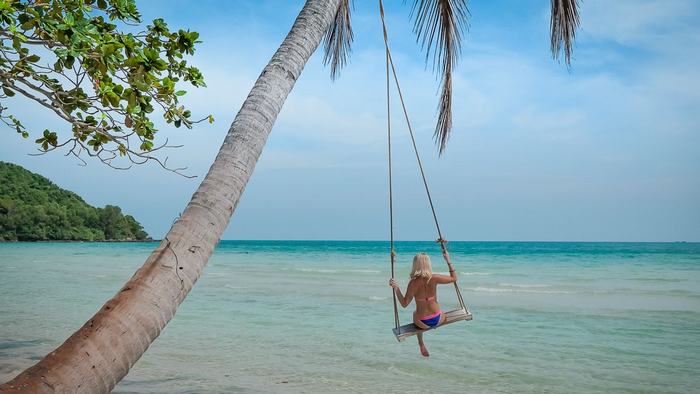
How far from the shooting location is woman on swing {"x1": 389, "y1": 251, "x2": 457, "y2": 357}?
452cm

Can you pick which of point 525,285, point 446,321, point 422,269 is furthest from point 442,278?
point 525,285

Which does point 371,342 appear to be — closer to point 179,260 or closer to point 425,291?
point 425,291

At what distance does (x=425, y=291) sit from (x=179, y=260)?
9.27 ft

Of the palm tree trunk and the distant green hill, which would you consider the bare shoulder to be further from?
the distant green hill

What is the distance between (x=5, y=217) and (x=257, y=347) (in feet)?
195

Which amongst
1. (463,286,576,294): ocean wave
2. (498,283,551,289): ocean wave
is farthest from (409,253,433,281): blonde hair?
(498,283,551,289): ocean wave

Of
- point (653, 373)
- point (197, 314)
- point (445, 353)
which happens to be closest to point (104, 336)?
point (445, 353)

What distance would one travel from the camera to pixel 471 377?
621 centimetres

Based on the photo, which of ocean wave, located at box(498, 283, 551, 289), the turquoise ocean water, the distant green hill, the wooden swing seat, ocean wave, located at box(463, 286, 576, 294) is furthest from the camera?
the distant green hill

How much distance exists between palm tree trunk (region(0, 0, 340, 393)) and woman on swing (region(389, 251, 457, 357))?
2.08 m

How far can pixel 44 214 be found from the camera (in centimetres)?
6044

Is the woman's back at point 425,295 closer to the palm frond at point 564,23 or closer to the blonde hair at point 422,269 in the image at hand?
the blonde hair at point 422,269

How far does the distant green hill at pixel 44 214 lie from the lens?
2210 inches

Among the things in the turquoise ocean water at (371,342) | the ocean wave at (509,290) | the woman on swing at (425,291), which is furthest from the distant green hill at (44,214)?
the woman on swing at (425,291)
